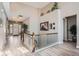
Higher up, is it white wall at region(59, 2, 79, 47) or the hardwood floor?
white wall at region(59, 2, 79, 47)

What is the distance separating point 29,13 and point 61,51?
98 centimetres

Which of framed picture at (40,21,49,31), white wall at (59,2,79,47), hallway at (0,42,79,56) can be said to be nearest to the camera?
white wall at (59,2,79,47)

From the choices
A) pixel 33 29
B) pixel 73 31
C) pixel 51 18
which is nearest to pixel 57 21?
pixel 51 18

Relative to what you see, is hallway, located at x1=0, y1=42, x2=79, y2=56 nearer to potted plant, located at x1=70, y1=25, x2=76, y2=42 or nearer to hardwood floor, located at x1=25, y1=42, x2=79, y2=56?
hardwood floor, located at x1=25, y1=42, x2=79, y2=56

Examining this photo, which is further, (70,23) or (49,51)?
(49,51)

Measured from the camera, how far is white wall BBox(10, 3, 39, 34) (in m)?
2.16

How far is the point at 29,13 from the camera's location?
2.24 m

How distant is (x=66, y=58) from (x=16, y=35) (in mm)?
1084

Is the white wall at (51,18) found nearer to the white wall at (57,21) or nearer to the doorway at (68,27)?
the white wall at (57,21)

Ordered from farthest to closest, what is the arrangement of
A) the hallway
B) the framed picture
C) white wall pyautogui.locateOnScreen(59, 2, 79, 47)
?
the framed picture → the hallway → white wall pyautogui.locateOnScreen(59, 2, 79, 47)

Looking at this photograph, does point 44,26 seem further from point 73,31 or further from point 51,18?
point 73,31

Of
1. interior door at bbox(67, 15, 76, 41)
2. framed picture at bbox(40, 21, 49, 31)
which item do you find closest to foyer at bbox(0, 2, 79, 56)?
framed picture at bbox(40, 21, 49, 31)

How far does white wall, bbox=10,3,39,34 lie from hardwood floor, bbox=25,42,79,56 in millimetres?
435

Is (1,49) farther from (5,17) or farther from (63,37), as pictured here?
(63,37)
